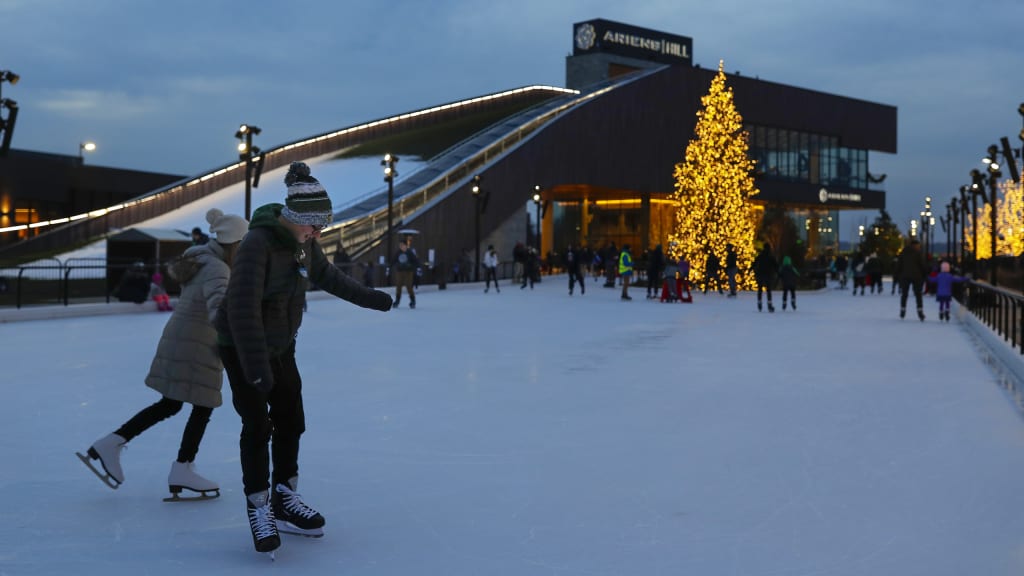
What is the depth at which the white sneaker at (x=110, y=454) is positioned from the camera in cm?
528

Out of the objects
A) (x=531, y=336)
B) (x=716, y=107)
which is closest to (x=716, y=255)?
(x=716, y=107)

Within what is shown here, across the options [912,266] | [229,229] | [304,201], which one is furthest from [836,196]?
[304,201]

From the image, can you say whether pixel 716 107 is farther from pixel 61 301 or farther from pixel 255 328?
pixel 255 328

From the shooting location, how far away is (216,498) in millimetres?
5352

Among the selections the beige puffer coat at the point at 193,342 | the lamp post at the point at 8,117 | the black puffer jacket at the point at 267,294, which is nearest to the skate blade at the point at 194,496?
the beige puffer coat at the point at 193,342

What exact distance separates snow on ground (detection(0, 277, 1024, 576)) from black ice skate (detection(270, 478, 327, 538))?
0.20 ft

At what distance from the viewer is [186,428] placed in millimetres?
5332

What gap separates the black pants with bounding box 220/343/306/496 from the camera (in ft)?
14.1

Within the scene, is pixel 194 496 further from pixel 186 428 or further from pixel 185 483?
pixel 186 428

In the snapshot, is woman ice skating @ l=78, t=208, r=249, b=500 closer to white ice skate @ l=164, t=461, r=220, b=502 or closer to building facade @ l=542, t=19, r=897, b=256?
white ice skate @ l=164, t=461, r=220, b=502

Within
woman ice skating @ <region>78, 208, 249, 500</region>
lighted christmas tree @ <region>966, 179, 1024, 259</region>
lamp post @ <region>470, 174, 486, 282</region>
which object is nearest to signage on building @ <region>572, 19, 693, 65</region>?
lighted christmas tree @ <region>966, 179, 1024, 259</region>

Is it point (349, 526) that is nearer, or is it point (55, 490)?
point (349, 526)

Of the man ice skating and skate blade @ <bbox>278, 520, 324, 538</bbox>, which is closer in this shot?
the man ice skating

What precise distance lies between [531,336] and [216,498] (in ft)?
34.4
